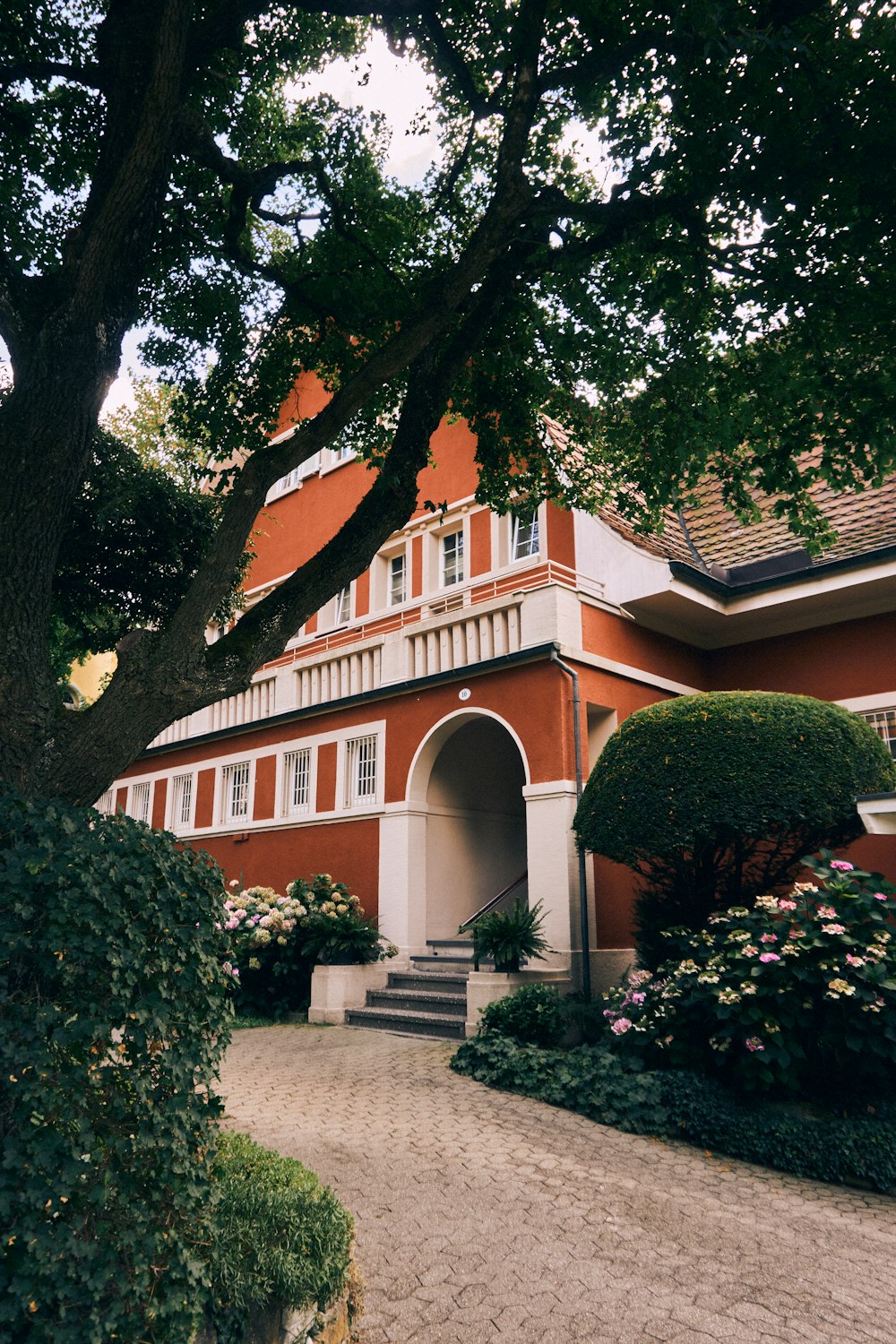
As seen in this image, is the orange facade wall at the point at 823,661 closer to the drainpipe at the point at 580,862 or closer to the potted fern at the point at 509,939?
the drainpipe at the point at 580,862

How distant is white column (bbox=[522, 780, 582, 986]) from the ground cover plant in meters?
2.59

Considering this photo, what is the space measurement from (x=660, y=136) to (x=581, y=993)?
870 cm

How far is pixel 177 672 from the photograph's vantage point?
4.52 m

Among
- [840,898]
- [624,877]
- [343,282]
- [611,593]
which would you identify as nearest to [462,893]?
[624,877]

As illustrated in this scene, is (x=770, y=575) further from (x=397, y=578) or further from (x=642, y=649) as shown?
(x=397, y=578)

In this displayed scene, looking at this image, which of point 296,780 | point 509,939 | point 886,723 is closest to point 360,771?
point 296,780

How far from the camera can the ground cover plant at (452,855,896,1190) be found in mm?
6875

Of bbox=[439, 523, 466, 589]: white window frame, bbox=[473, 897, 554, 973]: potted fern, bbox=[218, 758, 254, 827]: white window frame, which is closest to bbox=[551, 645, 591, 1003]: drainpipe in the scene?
bbox=[473, 897, 554, 973]: potted fern

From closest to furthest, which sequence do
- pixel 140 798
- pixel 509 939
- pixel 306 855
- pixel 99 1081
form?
pixel 99 1081 → pixel 509 939 → pixel 306 855 → pixel 140 798

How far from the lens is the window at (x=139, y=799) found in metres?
21.2

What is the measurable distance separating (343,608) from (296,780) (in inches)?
132

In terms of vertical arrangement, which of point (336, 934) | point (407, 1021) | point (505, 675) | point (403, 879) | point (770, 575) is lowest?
point (407, 1021)

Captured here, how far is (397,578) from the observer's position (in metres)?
16.4

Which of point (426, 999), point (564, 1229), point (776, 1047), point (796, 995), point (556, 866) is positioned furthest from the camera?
point (426, 999)
